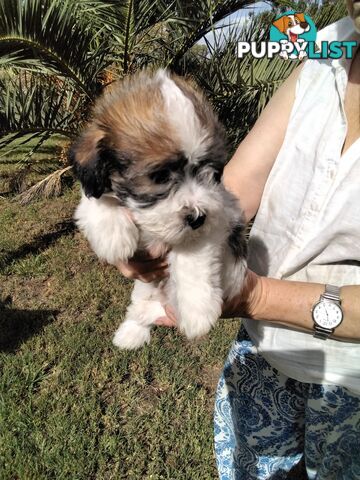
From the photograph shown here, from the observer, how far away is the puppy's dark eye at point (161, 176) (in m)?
2.00

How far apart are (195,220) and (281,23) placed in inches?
141

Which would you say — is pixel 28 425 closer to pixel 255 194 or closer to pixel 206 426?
pixel 206 426

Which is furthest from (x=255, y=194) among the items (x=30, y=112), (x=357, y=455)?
(x=30, y=112)

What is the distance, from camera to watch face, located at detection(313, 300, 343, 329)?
6.75 ft

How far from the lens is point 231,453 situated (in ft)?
10.6

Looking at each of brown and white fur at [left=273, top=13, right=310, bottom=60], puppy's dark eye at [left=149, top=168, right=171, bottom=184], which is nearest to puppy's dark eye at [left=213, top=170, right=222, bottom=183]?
puppy's dark eye at [left=149, top=168, right=171, bottom=184]

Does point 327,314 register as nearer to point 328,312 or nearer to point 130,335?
point 328,312

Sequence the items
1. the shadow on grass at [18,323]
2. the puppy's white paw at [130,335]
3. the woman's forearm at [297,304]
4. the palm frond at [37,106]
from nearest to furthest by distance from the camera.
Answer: the woman's forearm at [297,304], the puppy's white paw at [130,335], the shadow on grass at [18,323], the palm frond at [37,106]

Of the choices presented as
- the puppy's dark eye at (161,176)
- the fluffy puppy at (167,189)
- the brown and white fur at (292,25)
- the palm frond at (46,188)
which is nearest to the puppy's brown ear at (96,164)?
the fluffy puppy at (167,189)

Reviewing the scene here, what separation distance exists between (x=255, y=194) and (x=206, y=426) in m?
2.35

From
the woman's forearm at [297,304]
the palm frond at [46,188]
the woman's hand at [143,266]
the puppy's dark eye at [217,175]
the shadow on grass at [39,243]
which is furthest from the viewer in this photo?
the palm frond at [46,188]

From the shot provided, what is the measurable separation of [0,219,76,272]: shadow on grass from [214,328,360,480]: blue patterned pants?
4032 millimetres

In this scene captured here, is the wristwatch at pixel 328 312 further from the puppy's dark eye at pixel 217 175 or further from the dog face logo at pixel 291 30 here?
the dog face logo at pixel 291 30

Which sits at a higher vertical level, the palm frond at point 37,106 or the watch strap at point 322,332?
the watch strap at point 322,332
